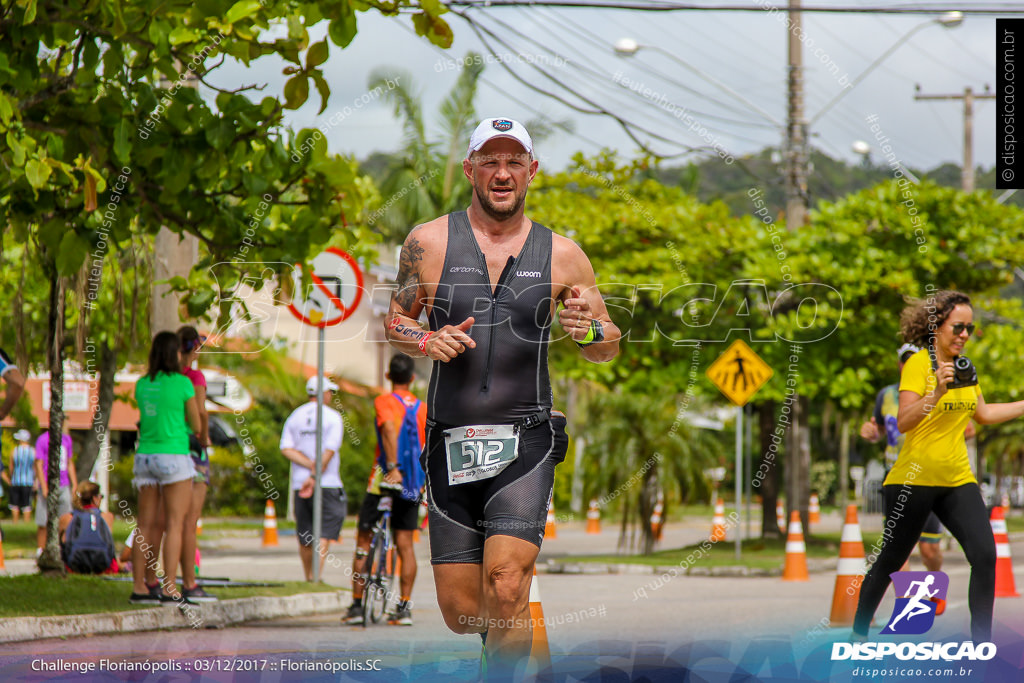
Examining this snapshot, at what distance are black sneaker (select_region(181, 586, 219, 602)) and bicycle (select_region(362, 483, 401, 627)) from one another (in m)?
1.04

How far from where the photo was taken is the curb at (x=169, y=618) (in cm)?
701

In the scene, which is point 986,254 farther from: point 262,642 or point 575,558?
point 262,642

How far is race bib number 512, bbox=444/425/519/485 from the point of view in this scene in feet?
14.1

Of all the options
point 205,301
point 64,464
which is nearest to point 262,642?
point 205,301

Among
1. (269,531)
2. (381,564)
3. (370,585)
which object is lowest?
(269,531)

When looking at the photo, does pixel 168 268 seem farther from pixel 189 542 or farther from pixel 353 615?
pixel 353 615

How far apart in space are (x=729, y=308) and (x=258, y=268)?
1141cm

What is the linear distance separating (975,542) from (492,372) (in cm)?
305

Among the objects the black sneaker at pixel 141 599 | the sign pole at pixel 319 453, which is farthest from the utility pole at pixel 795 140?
the black sneaker at pixel 141 599

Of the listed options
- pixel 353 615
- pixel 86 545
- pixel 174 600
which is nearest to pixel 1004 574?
pixel 353 615

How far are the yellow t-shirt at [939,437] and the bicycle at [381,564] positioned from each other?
3714mm

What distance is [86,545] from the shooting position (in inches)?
405

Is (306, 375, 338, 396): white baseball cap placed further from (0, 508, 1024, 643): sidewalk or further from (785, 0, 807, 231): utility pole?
(785, 0, 807, 231): utility pole

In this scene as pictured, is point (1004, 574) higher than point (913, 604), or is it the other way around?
point (913, 604)
